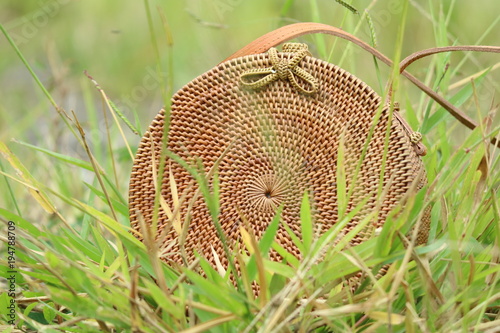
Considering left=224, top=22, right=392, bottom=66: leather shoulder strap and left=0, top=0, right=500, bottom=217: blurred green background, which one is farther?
left=0, top=0, right=500, bottom=217: blurred green background

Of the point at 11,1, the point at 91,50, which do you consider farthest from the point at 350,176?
the point at 11,1

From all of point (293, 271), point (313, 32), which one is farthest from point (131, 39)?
point (293, 271)

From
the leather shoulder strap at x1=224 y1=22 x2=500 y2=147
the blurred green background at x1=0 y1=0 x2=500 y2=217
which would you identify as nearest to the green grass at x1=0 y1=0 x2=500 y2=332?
the leather shoulder strap at x1=224 y1=22 x2=500 y2=147

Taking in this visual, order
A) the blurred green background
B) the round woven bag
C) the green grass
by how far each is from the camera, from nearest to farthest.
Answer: the green grass
the round woven bag
the blurred green background

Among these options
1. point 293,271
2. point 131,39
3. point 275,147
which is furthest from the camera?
point 131,39

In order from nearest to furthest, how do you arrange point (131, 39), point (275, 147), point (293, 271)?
point (293, 271)
point (275, 147)
point (131, 39)

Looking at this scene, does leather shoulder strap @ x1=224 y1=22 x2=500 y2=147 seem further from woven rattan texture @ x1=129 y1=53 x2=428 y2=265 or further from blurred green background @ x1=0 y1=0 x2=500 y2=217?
blurred green background @ x1=0 y1=0 x2=500 y2=217

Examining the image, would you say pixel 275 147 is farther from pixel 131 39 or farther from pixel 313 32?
pixel 131 39

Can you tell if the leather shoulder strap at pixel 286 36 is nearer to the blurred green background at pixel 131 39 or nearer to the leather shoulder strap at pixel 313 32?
the leather shoulder strap at pixel 313 32
